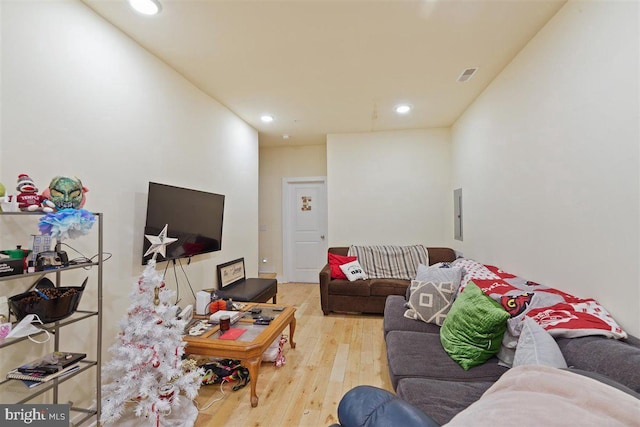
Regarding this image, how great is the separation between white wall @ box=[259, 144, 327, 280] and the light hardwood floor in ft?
7.79

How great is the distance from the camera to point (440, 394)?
1.49 m

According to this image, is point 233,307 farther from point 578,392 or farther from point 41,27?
point 578,392

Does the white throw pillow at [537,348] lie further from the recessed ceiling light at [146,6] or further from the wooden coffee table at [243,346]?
the recessed ceiling light at [146,6]

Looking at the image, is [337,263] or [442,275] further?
[337,263]

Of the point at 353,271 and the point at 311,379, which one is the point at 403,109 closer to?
the point at 353,271

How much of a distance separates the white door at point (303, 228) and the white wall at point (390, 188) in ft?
2.82

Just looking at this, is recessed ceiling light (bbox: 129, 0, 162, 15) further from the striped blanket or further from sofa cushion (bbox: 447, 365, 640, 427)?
the striped blanket

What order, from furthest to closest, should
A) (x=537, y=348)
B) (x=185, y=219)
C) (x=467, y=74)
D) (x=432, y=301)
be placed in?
(x=467, y=74)
(x=185, y=219)
(x=432, y=301)
(x=537, y=348)

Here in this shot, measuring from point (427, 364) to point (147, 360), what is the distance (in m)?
1.71

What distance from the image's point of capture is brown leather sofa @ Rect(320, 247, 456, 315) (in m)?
Result: 3.97

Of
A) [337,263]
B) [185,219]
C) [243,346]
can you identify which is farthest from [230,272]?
[243,346]

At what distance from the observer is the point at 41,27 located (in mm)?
1741

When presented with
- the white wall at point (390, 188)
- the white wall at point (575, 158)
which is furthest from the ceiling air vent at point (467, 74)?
the white wall at point (390, 188)

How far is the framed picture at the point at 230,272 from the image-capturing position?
362 centimetres
